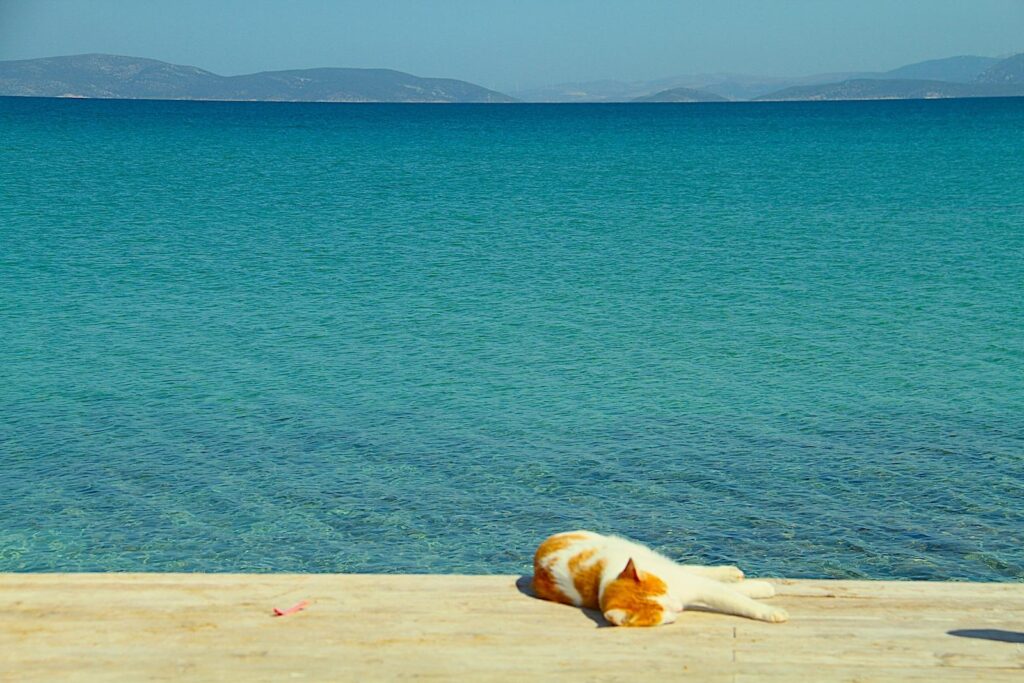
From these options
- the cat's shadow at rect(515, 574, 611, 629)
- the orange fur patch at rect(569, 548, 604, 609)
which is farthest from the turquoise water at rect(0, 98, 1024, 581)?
the orange fur patch at rect(569, 548, 604, 609)

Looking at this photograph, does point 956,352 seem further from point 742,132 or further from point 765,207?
point 742,132

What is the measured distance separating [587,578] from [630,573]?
33cm

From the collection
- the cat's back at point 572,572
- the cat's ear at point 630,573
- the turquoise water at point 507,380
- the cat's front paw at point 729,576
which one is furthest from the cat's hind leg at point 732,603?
the turquoise water at point 507,380

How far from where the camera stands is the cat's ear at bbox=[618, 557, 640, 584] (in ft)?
21.9

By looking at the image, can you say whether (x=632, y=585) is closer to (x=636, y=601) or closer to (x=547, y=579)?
(x=636, y=601)

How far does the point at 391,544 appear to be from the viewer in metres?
11.0

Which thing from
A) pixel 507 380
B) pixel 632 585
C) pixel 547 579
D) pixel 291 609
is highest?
pixel 632 585

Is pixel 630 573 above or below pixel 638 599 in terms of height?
above

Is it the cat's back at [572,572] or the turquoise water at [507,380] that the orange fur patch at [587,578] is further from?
the turquoise water at [507,380]

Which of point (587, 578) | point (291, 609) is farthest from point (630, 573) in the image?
point (291, 609)

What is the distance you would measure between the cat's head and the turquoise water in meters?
3.81

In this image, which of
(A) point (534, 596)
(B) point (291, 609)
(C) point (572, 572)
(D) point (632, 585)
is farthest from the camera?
(A) point (534, 596)

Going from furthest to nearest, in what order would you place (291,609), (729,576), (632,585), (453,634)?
(729,576) → (291,609) → (632,585) → (453,634)

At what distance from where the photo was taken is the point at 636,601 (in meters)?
6.63
